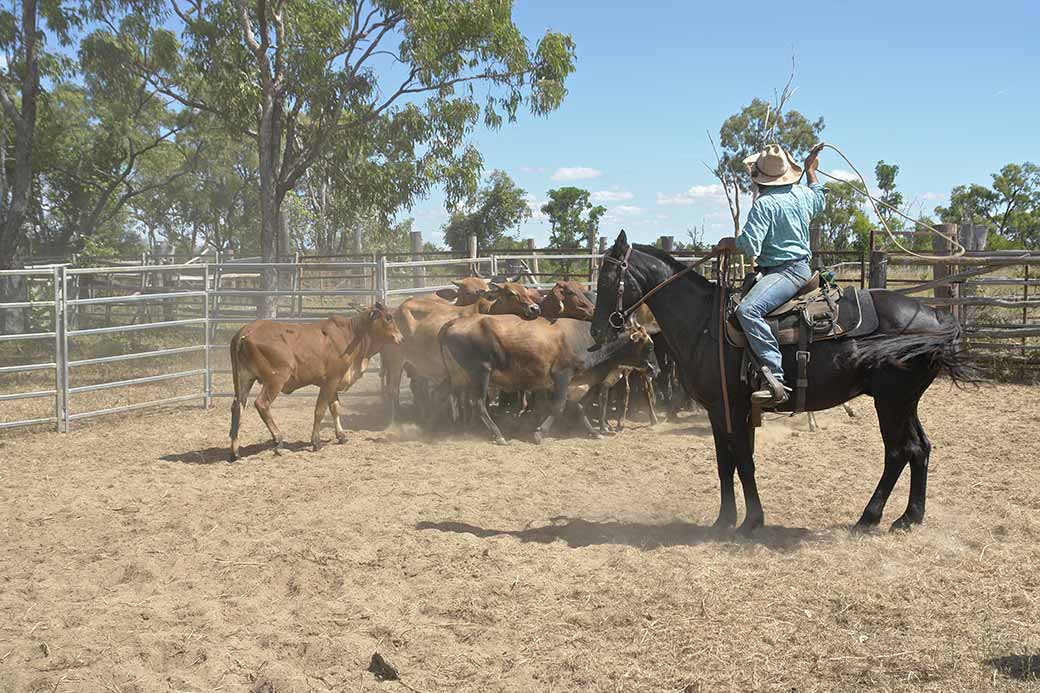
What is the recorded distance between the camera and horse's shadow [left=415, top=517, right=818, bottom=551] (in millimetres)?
5926

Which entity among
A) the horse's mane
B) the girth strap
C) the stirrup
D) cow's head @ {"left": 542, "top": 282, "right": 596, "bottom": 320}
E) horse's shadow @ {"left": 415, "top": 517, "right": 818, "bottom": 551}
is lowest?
horse's shadow @ {"left": 415, "top": 517, "right": 818, "bottom": 551}

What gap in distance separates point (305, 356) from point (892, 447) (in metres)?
5.52

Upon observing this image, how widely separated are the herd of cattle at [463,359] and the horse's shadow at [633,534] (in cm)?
304

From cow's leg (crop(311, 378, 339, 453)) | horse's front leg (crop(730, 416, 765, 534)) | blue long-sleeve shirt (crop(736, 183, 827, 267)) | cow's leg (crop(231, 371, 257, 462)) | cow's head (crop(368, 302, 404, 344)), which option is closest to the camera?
blue long-sleeve shirt (crop(736, 183, 827, 267))

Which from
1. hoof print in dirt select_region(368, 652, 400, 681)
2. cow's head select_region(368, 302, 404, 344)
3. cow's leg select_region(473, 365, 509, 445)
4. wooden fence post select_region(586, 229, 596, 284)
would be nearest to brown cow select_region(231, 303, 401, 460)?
cow's head select_region(368, 302, 404, 344)

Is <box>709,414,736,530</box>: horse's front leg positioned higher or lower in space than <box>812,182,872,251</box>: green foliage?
lower

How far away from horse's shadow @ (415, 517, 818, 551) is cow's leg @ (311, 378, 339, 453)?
285 centimetres

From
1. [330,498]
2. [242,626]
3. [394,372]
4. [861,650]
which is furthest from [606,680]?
[394,372]

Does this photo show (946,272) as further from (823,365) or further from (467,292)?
(823,365)

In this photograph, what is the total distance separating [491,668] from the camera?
418 cm

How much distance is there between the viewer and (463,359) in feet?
31.9

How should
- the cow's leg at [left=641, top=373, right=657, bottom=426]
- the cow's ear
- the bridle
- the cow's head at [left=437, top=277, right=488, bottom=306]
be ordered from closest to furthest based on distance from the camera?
the bridle, the cow's leg at [left=641, top=373, right=657, bottom=426], the cow's head at [left=437, top=277, right=488, bottom=306], the cow's ear

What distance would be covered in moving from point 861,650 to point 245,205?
4117 cm

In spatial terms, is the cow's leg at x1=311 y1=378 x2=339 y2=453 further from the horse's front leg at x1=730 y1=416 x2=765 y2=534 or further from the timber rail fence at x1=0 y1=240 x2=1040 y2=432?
the horse's front leg at x1=730 y1=416 x2=765 y2=534
